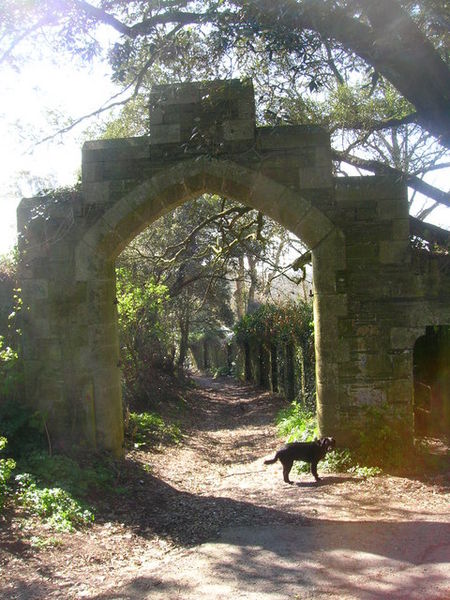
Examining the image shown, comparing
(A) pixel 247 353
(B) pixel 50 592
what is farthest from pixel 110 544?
(A) pixel 247 353

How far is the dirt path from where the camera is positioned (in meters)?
3.79

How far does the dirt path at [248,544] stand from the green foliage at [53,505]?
172mm

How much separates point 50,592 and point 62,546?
0.77 meters

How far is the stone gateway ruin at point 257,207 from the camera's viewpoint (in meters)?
6.84

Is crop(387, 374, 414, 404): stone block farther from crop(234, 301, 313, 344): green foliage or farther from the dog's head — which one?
crop(234, 301, 313, 344): green foliage

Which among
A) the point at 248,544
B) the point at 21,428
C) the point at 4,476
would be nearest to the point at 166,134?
the point at 21,428

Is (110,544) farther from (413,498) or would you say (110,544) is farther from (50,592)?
(413,498)

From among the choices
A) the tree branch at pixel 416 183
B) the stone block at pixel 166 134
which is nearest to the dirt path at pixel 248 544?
the tree branch at pixel 416 183

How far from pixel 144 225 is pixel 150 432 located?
4287 mm

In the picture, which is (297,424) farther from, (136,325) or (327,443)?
(136,325)

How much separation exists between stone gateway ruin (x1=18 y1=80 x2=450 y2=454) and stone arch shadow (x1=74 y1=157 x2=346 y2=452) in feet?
0.05

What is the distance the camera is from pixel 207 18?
573cm

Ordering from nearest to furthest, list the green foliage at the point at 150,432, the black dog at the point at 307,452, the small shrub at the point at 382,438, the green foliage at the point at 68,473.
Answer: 1. the green foliage at the point at 68,473
2. the black dog at the point at 307,452
3. the small shrub at the point at 382,438
4. the green foliage at the point at 150,432

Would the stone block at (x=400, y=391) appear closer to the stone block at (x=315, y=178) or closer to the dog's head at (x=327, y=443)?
the dog's head at (x=327, y=443)
